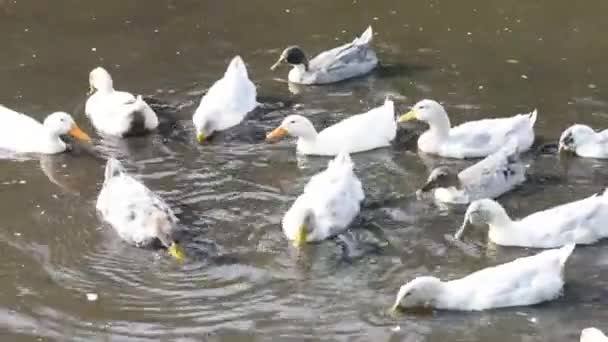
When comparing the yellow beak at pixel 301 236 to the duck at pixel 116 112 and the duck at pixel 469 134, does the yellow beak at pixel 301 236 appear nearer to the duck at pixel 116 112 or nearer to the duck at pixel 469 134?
the duck at pixel 469 134

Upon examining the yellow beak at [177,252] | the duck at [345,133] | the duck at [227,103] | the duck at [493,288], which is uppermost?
the duck at [227,103]

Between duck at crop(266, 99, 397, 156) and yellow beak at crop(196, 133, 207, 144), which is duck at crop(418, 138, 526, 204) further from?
yellow beak at crop(196, 133, 207, 144)

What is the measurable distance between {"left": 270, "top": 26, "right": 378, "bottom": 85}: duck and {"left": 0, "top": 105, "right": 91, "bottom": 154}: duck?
222cm

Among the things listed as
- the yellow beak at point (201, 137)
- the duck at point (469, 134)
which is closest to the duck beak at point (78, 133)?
the yellow beak at point (201, 137)

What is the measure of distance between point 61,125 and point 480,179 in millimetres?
3592

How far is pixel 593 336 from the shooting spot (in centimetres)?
622

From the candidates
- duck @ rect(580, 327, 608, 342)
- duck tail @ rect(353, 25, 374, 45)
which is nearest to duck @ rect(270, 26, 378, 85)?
duck tail @ rect(353, 25, 374, 45)

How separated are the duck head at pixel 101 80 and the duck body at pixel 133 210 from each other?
1.72 meters

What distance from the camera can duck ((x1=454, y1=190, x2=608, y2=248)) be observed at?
7.71 metres

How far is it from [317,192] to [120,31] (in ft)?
15.8

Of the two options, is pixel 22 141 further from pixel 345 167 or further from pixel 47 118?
pixel 345 167

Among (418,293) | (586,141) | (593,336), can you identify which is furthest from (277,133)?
(593,336)

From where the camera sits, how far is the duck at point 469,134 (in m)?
9.16

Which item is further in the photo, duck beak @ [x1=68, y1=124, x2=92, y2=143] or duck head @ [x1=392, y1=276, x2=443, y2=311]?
duck beak @ [x1=68, y1=124, x2=92, y2=143]
